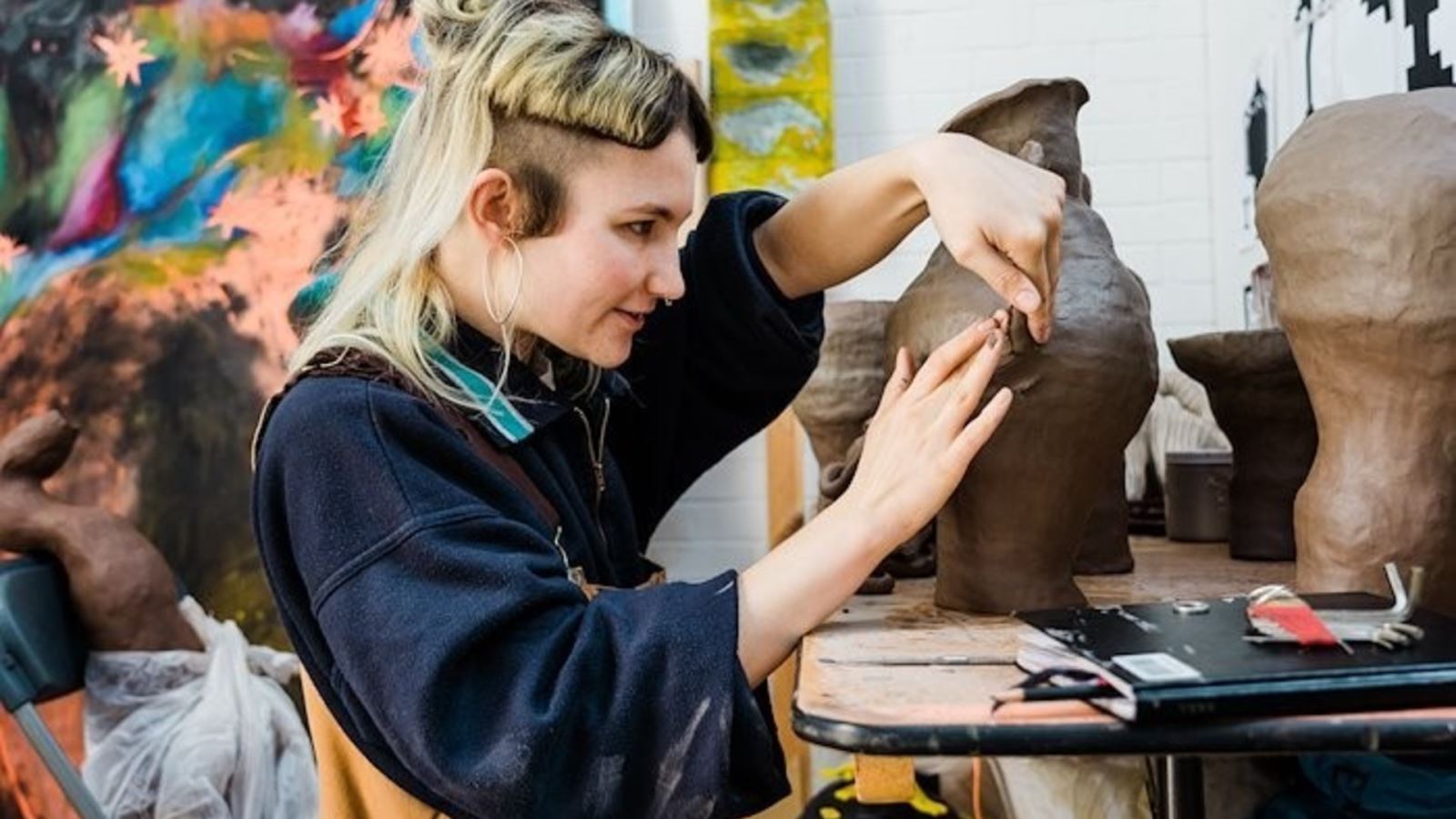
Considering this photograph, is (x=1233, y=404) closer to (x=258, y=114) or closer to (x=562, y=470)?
(x=562, y=470)

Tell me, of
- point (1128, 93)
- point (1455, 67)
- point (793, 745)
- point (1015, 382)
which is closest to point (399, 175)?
point (1015, 382)

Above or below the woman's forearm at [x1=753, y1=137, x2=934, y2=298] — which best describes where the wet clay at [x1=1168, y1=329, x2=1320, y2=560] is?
below

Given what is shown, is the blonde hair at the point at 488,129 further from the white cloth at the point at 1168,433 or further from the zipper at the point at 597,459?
the white cloth at the point at 1168,433

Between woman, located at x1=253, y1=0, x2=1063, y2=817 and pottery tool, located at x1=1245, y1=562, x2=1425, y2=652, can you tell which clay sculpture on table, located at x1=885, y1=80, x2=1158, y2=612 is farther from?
pottery tool, located at x1=1245, y1=562, x2=1425, y2=652

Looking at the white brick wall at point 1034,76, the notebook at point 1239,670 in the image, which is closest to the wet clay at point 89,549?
the white brick wall at point 1034,76

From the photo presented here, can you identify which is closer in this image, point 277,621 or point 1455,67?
point 1455,67

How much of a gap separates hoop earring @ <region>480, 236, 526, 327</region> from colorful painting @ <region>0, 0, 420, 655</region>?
1.45 m

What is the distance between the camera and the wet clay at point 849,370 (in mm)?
1595

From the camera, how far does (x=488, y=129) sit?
42.5 inches

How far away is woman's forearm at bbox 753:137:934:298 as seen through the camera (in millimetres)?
1195

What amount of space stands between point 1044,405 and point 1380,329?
0.25m

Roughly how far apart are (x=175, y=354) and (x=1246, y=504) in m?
1.92

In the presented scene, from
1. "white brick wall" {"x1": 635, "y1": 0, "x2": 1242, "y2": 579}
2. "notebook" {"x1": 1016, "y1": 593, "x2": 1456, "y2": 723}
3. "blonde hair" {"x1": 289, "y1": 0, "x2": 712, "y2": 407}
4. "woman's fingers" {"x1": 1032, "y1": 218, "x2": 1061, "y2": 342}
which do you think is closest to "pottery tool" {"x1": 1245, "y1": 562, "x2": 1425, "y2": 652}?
"notebook" {"x1": 1016, "y1": 593, "x2": 1456, "y2": 723}

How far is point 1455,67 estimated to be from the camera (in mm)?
1354
